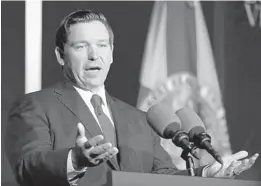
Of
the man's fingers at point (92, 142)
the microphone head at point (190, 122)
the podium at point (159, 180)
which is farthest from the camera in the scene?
the microphone head at point (190, 122)

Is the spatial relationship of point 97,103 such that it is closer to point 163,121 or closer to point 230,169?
point 163,121

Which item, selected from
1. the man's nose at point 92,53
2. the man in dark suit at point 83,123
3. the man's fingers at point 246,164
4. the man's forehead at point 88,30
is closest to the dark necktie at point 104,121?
the man in dark suit at point 83,123

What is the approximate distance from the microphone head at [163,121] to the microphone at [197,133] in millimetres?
66

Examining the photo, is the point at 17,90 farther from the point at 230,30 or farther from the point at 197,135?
the point at 230,30

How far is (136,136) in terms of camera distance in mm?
2725

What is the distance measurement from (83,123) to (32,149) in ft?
0.82

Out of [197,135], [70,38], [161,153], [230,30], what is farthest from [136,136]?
[230,30]

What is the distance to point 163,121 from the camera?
252cm

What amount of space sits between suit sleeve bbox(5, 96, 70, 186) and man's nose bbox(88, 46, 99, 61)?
0.31 meters

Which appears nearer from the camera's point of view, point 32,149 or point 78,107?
point 32,149

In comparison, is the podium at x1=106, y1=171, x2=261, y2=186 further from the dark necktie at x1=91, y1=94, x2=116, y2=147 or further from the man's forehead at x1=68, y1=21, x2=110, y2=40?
the man's forehead at x1=68, y1=21, x2=110, y2=40

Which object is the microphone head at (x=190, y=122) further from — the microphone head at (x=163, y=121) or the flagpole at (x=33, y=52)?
the flagpole at (x=33, y=52)

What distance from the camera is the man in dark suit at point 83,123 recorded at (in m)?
2.52

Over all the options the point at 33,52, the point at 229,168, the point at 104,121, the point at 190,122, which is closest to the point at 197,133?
the point at 190,122
